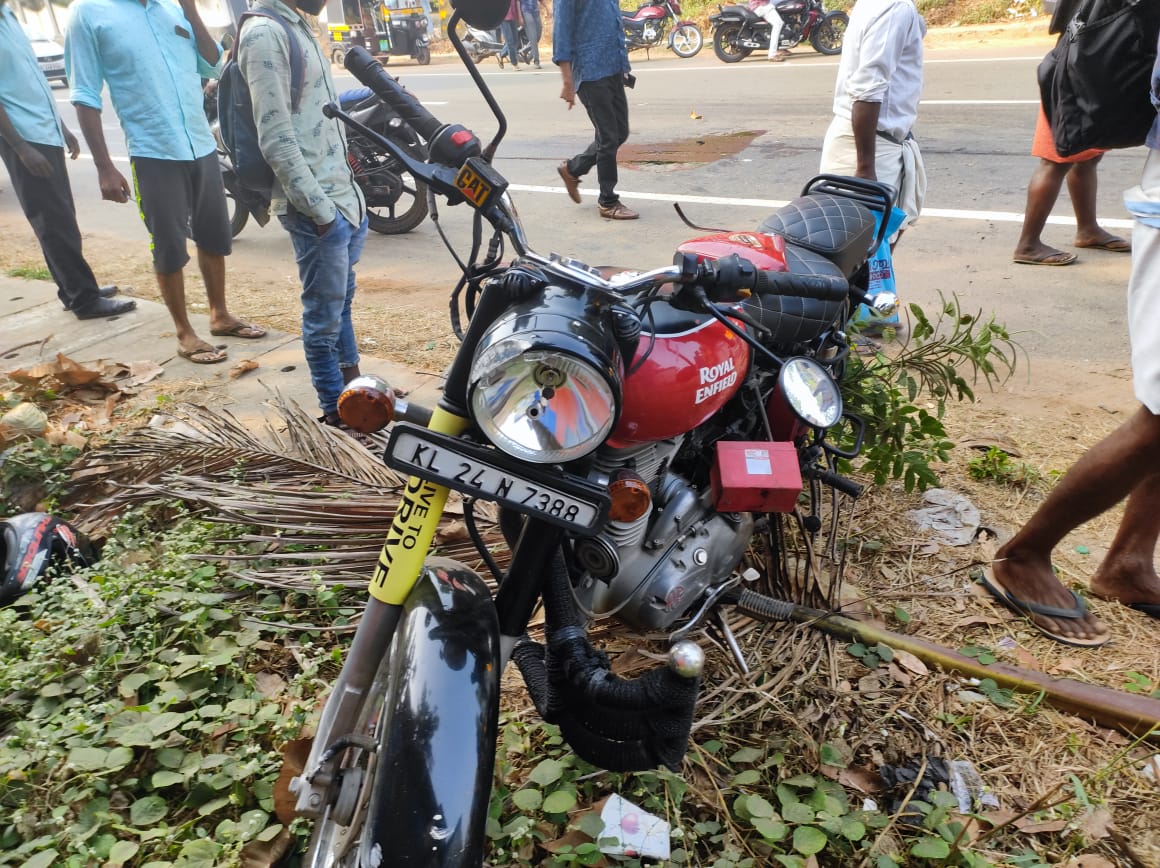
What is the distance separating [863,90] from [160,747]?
368 centimetres

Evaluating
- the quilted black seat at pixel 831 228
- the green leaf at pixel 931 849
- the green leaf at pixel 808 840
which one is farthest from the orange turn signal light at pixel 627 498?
the quilted black seat at pixel 831 228

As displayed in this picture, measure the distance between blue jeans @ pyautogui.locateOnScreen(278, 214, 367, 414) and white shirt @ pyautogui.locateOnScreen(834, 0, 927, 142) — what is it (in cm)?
234

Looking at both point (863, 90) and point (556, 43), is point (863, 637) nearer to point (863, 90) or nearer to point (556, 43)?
point (863, 90)

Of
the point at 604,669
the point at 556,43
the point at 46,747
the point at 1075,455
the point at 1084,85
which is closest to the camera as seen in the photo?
the point at 604,669

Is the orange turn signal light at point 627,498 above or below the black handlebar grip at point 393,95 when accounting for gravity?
below

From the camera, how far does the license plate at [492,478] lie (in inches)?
54.2

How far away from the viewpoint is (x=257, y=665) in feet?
7.52

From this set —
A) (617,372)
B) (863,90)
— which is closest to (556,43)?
(863,90)

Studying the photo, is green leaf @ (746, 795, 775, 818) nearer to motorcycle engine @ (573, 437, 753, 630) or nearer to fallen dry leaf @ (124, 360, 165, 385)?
motorcycle engine @ (573, 437, 753, 630)

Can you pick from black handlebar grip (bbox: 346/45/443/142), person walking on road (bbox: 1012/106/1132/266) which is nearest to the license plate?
black handlebar grip (bbox: 346/45/443/142)

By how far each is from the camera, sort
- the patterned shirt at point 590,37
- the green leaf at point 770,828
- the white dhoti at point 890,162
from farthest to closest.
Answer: the patterned shirt at point 590,37 → the white dhoti at point 890,162 → the green leaf at point 770,828

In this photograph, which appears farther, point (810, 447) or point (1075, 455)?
point (1075, 455)

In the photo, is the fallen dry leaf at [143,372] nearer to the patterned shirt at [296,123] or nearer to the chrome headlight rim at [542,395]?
the patterned shirt at [296,123]

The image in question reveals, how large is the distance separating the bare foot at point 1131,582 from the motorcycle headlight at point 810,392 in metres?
1.25
